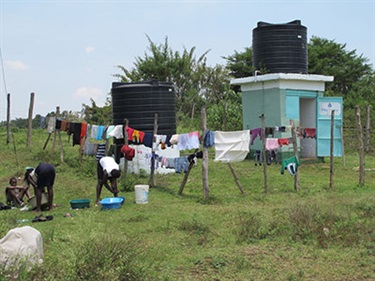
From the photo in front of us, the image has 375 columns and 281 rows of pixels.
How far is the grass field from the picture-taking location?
602 centimetres

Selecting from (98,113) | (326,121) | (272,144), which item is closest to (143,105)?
(272,144)

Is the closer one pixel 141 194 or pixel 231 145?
pixel 141 194

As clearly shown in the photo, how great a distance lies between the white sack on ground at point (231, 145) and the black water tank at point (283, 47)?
7043 mm

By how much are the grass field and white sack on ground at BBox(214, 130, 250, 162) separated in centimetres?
93

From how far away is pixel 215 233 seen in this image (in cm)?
867

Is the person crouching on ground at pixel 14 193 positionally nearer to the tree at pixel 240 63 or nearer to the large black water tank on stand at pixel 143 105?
the large black water tank on stand at pixel 143 105

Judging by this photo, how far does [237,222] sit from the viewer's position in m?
9.38

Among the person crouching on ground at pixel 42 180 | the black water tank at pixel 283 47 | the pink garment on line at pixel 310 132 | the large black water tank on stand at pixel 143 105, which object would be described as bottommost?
the person crouching on ground at pixel 42 180

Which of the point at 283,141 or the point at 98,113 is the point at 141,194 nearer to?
the point at 283,141

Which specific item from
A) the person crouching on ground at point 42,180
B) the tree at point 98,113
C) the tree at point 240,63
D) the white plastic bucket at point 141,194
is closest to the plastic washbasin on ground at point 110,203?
the white plastic bucket at point 141,194

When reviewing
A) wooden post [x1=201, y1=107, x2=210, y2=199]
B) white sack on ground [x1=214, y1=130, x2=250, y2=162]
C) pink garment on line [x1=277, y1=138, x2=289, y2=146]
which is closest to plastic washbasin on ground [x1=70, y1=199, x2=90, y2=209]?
wooden post [x1=201, y1=107, x2=210, y2=199]

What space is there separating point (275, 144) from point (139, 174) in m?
4.41

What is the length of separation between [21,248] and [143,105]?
35.8 ft

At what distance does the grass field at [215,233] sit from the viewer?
6023mm
